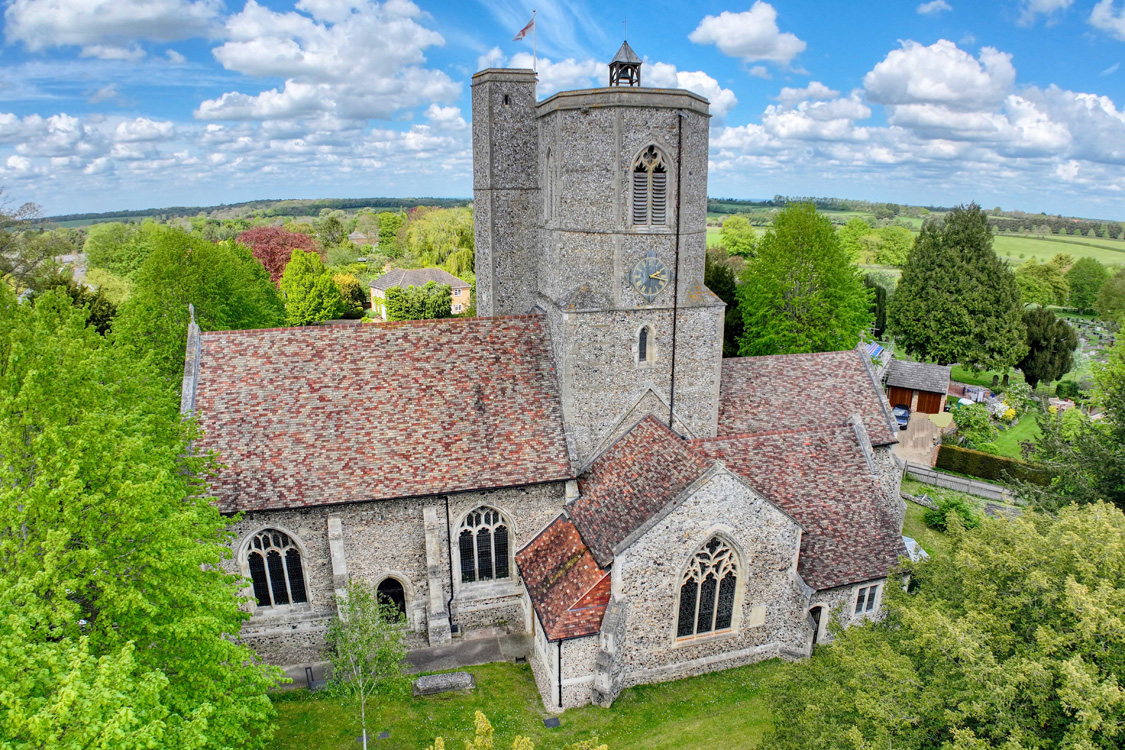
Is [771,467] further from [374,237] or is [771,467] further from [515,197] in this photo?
[374,237]

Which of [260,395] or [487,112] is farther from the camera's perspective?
[487,112]

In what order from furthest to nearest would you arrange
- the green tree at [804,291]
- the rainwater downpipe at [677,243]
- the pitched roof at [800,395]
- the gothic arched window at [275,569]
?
the green tree at [804,291] → the pitched roof at [800,395] → the rainwater downpipe at [677,243] → the gothic arched window at [275,569]

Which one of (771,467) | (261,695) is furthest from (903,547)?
(261,695)

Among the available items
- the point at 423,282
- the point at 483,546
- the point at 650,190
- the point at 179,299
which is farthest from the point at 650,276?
the point at 423,282

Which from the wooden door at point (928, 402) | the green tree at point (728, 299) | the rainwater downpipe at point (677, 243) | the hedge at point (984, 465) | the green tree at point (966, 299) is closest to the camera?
the rainwater downpipe at point (677, 243)

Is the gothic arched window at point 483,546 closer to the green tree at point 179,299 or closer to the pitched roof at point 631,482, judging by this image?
the pitched roof at point 631,482

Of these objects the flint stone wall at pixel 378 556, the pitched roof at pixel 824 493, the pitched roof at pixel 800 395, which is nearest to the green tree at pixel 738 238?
the pitched roof at pixel 800 395
